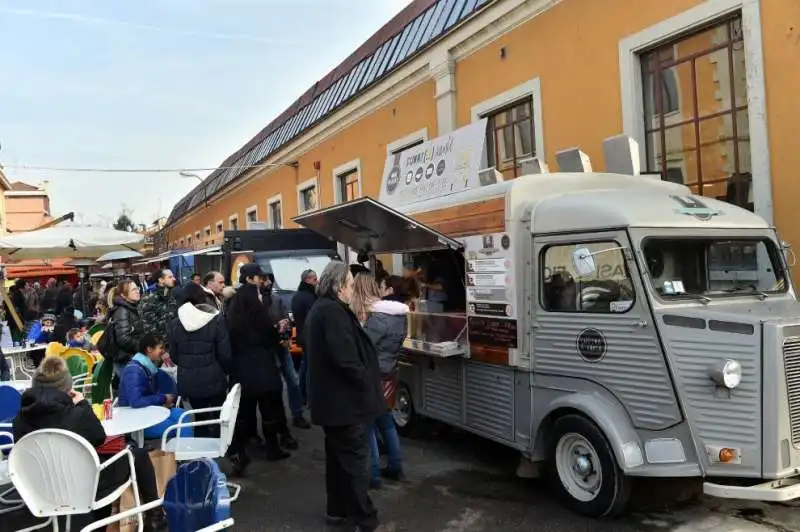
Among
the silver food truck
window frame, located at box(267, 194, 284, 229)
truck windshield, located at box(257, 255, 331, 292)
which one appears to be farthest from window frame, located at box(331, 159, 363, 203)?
the silver food truck

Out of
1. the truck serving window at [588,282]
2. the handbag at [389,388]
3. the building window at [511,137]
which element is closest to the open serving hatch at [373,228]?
the truck serving window at [588,282]

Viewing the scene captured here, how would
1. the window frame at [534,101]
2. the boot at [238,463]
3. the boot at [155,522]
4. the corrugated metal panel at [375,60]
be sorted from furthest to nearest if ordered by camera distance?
the corrugated metal panel at [375,60]
the window frame at [534,101]
the boot at [238,463]
the boot at [155,522]

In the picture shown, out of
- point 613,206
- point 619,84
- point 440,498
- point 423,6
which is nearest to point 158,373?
point 440,498

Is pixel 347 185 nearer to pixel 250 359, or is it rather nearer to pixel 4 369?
pixel 4 369

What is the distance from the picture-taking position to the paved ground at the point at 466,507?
13.8 feet

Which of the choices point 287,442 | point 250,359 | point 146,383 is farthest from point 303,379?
point 146,383

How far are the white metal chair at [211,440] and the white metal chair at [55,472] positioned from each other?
103 cm

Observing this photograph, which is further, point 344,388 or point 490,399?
point 490,399

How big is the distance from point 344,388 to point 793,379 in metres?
2.61

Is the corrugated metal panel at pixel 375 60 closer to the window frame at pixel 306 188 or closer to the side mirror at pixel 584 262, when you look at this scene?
the window frame at pixel 306 188

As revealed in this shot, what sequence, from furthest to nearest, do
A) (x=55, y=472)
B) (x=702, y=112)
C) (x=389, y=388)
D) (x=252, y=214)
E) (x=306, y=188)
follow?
(x=252, y=214)
(x=306, y=188)
(x=702, y=112)
(x=389, y=388)
(x=55, y=472)

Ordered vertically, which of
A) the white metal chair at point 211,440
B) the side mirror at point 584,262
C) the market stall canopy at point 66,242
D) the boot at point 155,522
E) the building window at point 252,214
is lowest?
the boot at point 155,522

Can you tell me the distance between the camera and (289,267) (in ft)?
35.1

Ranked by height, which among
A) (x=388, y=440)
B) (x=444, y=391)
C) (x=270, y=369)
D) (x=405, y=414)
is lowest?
(x=405, y=414)
